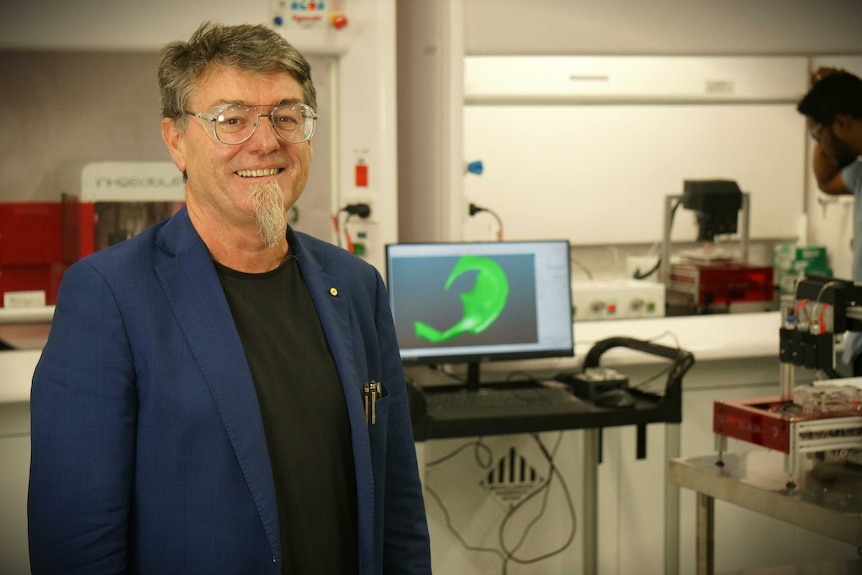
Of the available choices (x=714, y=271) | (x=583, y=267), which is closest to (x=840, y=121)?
(x=714, y=271)

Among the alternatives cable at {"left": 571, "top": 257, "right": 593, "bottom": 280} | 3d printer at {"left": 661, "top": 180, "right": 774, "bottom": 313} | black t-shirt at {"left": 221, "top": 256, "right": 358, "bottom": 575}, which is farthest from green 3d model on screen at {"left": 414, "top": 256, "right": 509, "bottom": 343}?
cable at {"left": 571, "top": 257, "right": 593, "bottom": 280}

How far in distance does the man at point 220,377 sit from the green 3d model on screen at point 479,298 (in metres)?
1.21

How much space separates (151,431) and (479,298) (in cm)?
159

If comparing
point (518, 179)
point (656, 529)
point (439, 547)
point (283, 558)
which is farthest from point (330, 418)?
point (518, 179)

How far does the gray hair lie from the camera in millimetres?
1368

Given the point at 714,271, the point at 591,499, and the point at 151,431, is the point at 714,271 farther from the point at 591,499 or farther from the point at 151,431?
the point at 151,431

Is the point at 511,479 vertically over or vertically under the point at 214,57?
under

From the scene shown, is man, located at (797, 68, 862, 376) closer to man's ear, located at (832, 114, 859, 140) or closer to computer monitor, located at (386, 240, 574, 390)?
man's ear, located at (832, 114, 859, 140)

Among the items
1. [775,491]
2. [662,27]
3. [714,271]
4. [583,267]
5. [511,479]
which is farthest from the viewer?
[583,267]

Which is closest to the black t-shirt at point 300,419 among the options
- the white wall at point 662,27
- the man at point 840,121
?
the man at point 840,121

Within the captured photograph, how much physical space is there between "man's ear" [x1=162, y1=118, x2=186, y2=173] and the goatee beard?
144 millimetres

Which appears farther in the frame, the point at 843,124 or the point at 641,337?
the point at 843,124

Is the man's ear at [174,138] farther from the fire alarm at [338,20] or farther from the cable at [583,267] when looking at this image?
the cable at [583,267]

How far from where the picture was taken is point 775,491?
1.96m
